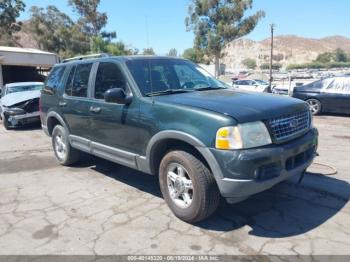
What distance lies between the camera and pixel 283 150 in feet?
11.8

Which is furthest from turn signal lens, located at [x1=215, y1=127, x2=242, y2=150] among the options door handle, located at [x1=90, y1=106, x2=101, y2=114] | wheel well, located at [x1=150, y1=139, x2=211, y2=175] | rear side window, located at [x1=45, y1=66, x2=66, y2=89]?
rear side window, located at [x1=45, y1=66, x2=66, y2=89]

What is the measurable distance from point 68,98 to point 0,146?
4237 mm

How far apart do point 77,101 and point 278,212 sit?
3.43 metres

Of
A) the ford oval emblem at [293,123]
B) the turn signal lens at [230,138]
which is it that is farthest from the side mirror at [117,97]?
the ford oval emblem at [293,123]

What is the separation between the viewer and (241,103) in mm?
3848

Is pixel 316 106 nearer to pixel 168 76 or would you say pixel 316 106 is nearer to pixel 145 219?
pixel 168 76

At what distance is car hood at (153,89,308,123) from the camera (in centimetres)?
356

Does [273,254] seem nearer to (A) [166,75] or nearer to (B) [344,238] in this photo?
(B) [344,238]

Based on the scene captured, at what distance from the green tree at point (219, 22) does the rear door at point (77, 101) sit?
28.0m

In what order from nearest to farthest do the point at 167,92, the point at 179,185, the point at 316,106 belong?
1. the point at 179,185
2. the point at 167,92
3. the point at 316,106

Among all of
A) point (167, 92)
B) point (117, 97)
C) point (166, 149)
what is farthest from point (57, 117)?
point (166, 149)

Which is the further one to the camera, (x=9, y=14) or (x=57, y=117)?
(x=9, y=14)

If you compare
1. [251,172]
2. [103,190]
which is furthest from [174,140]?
[103,190]

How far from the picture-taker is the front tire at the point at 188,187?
3664 mm
